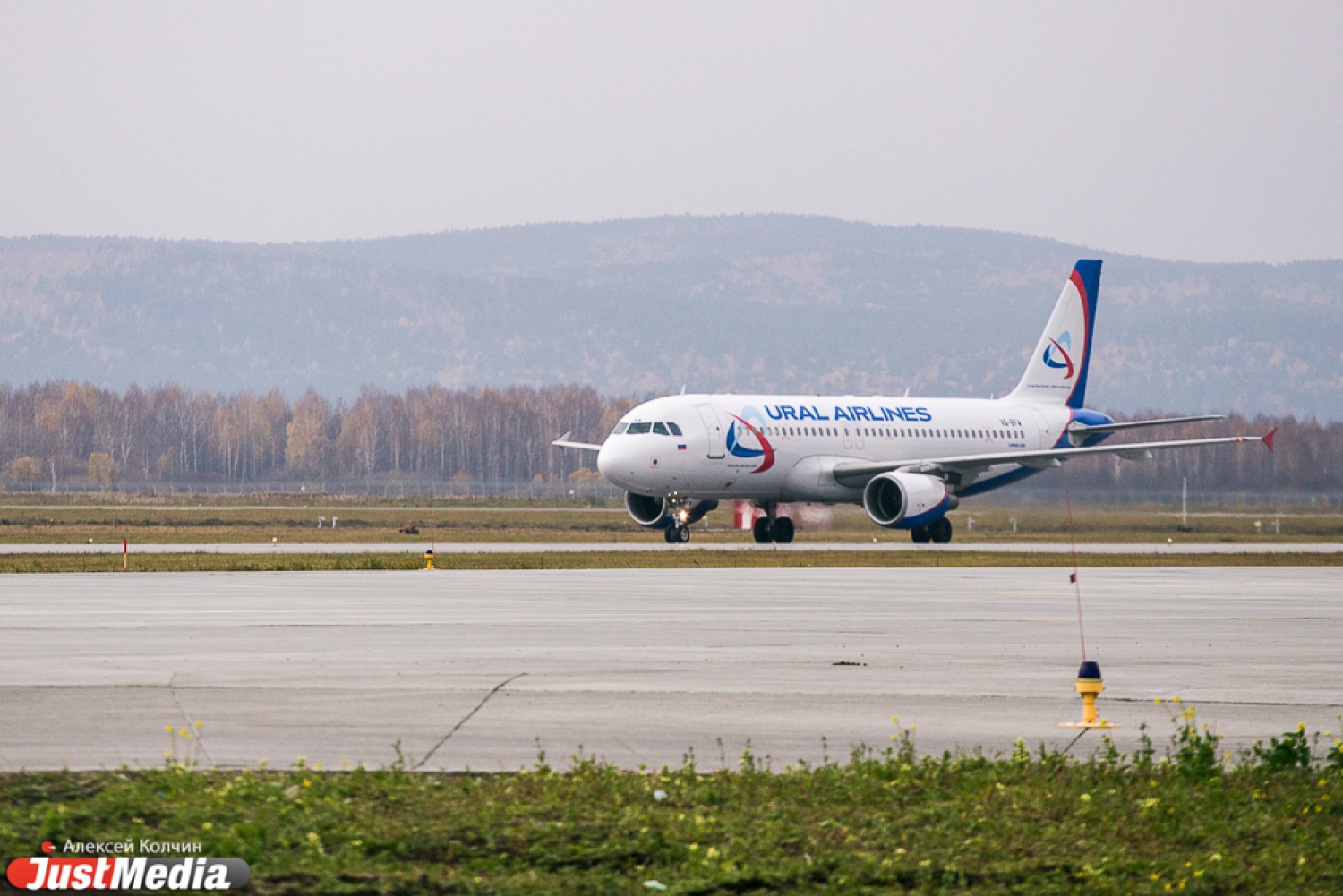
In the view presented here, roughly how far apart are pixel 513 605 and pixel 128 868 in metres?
17.4

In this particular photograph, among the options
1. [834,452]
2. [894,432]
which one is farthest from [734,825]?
[894,432]

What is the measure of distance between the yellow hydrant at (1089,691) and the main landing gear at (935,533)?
1579 inches

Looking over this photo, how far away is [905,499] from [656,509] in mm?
7237

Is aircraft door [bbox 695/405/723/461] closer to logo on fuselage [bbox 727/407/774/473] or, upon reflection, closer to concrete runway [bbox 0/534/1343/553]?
logo on fuselage [bbox 727/407/774/473]

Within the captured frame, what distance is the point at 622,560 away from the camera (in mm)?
39812

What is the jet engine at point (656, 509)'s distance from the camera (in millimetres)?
52062

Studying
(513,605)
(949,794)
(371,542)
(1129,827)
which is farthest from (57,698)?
(371,542)

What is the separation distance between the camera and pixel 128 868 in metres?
→ 8.00

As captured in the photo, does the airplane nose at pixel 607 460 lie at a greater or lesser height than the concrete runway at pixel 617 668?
greater

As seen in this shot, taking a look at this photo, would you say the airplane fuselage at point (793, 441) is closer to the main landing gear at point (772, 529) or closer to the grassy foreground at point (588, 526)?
the main landing gear at point (772, 529)

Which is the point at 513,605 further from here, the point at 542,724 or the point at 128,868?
the point at 128,868

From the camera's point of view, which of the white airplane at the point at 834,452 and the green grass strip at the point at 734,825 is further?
the white airplane at the point at 834,452
